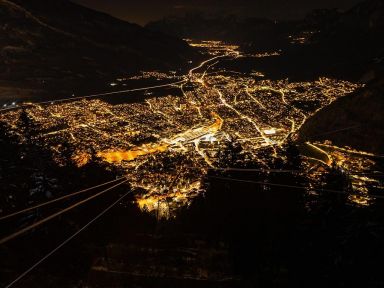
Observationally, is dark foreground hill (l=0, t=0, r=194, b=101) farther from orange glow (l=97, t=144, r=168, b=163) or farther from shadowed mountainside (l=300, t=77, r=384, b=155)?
shadowed mountainside (l=300, t=77, r=384, b=155)

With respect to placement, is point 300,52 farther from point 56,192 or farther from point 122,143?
point 56,192

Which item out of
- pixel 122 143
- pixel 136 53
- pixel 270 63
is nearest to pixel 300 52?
pixel 270 63

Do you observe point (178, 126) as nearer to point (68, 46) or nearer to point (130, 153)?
point (130, 153)

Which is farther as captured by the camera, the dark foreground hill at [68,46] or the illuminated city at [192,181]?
the dark foreground hill at [68,46]

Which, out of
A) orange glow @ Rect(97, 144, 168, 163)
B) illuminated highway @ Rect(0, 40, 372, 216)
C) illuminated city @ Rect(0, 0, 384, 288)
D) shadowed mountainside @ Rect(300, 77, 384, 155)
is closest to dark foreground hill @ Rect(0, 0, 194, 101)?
illuminated city @ Rect(0, 0, 384, 288)

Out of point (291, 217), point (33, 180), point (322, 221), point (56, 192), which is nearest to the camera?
point (322, 221)

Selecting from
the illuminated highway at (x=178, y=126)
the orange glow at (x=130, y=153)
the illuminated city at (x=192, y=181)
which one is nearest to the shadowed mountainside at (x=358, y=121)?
the illuminated city at (x=192, y=181)

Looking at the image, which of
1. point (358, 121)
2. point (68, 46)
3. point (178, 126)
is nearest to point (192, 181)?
point (358, 121)

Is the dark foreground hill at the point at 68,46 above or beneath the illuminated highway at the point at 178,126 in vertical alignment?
above

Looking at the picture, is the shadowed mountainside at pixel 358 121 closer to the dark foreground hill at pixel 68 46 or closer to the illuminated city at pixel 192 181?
the illuminated city at pixel 192 181
